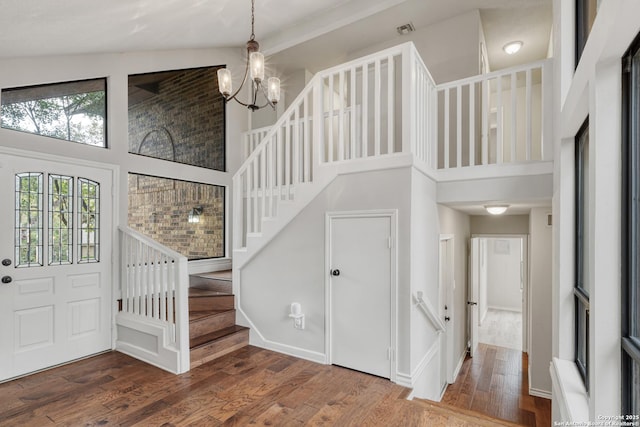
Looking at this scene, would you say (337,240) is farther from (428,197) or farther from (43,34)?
(43,34)

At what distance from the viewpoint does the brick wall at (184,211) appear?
17.3 ft

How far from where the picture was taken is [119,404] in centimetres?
268

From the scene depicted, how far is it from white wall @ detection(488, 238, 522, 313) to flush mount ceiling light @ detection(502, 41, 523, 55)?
4.68 metres

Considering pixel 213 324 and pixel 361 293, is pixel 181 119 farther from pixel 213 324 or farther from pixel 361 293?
pixel 361 293

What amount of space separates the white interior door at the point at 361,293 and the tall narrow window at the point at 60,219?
9.29 feet

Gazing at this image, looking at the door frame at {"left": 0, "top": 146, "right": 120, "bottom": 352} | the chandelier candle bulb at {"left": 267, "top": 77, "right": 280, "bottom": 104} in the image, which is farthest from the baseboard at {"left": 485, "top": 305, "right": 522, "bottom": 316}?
the door frame at {"left": 0, "top": 146, "right": 120, "bottom": 352}

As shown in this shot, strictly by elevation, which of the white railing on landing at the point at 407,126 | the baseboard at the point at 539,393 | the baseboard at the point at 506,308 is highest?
the white railing on landing at the point at 407,126

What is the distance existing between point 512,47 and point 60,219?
6.81 m

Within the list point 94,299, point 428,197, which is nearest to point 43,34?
point 94,299

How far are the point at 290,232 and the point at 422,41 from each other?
11.6 ft

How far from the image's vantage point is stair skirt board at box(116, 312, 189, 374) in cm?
330

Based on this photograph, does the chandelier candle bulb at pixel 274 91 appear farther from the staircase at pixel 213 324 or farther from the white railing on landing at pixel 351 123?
the staircase at pixel 213 324

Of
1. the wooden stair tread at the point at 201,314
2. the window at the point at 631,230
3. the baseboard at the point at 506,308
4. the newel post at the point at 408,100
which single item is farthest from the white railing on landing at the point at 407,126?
the baseboard at the point at 506,308

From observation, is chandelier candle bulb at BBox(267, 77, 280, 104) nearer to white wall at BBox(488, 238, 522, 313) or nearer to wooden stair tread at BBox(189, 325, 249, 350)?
wooden stair tread at BBox(189, 325, 249, 350)
